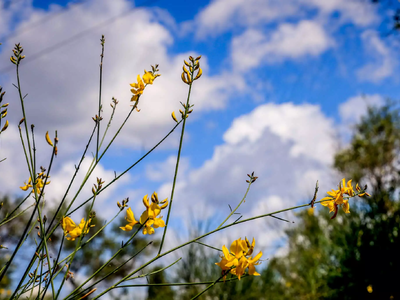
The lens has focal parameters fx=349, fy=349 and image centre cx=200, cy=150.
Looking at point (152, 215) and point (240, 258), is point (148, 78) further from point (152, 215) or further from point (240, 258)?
point (240, 258)

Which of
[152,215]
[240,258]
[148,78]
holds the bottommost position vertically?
[240,258]

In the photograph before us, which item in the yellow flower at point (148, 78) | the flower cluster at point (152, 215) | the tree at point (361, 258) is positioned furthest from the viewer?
the tree at point (361, 258)

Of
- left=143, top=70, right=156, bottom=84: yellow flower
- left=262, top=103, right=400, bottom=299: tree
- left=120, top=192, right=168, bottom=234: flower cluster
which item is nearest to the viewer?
left=120, top=192, right=168, bottom=234: flower cluster

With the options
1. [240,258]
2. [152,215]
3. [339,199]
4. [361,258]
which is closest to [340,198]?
[339,199]

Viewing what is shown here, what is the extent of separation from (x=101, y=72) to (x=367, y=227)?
3.89 m

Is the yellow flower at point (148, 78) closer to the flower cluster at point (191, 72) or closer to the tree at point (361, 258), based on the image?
the flower cluster at point (191, 72)

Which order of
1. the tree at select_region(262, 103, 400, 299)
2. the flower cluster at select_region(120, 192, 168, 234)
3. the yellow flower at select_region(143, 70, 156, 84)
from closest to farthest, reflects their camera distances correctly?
the flower cluster at select_region(120, 192, 168, 234) → the yellow flower at select_region(143, 70, 156, 84) → the tree at select_region(262, 103, 400, 299)

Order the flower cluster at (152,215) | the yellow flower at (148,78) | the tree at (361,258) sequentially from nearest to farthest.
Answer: the flower cluster at (152,215), the yellow flower at (148,78), the tree at (361,258)

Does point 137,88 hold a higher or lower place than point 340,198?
higher

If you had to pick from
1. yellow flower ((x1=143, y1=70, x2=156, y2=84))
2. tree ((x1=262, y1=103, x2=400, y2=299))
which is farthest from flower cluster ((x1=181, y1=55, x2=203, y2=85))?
tree ((x1=262, y1=103, x2=400, y2=299))

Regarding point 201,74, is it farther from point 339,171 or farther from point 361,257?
point 339,171

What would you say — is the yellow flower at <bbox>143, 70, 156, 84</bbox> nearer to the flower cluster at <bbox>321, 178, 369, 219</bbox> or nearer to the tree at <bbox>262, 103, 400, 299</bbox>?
the flower cluster at <bbox>321, 178, 369, 219</bbox>

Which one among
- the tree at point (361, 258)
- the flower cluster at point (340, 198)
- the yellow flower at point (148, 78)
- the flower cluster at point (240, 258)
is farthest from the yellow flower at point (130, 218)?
the tree at point (361, 258)

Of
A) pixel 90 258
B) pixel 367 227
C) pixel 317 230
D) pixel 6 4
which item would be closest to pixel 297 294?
pixel 317 230
